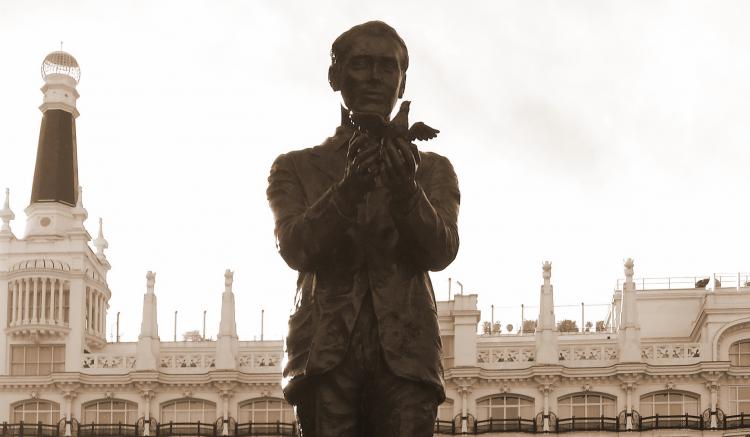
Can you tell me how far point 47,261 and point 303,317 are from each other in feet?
307

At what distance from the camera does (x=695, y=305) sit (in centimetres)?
10150

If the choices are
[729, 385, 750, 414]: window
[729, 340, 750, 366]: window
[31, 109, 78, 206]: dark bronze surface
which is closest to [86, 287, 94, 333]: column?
[31, 109, 78, 206]: dark bronze surface

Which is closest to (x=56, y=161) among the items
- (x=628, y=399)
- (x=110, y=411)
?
(x=110, y=411)

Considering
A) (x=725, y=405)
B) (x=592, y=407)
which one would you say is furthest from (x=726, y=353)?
(x=592, y=407)

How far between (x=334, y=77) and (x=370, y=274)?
121 centimetres

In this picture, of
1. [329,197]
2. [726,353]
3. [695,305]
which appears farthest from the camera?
[695,305]

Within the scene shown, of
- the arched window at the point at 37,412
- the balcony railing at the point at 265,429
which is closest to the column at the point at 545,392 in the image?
the balcony railing at the point at 265,429

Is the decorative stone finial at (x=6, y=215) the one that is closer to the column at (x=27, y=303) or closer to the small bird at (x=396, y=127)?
the column at (x=27, y=303)

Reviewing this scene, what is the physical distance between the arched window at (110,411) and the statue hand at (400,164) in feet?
298

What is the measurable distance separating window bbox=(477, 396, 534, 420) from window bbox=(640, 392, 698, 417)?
745 cm

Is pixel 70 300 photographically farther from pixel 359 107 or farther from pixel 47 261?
pixel 359 107

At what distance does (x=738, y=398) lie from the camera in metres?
93.0

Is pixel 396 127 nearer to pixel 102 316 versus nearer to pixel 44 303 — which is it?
pixel 44 303

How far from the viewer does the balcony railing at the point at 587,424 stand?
92250mm
